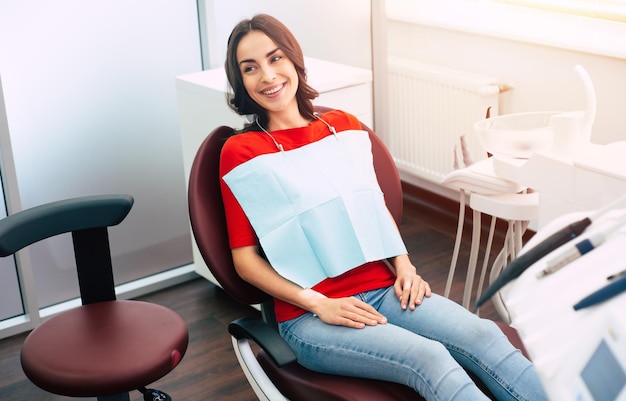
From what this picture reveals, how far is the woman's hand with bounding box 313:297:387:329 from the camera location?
65.1 inches

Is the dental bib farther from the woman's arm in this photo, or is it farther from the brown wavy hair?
the brown wavy hair

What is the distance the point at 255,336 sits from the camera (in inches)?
64.5

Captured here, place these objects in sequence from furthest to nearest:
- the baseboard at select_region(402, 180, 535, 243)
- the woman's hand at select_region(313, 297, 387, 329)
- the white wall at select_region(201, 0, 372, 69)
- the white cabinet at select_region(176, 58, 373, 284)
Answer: the baseboard at select_region(402, 180, 535, 243), the white wall at select_region(201, 0, 372, 69), the white cabinet at select_region(176, 58, 373, 284), the woman's hand at select_region(313, 297, 387, 329)

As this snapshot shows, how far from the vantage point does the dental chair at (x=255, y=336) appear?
1.58 meters

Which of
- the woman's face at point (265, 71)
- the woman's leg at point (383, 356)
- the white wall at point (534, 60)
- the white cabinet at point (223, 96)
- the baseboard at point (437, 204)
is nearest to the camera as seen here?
the woman's leg at point (383, 356)

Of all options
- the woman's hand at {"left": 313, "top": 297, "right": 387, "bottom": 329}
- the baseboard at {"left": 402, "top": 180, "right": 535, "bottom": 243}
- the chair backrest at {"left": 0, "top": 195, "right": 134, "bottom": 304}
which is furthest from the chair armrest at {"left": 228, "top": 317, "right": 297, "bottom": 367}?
the baseboard at {"left": 402, "top": 180, "right": 535, "bottom": 243}

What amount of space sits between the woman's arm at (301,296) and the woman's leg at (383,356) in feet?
0.07

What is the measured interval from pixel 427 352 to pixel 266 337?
0.31 metres

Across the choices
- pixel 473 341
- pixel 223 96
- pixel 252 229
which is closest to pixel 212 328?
pixel 223 96

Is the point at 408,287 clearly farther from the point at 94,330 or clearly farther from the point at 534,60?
the point at 534,60

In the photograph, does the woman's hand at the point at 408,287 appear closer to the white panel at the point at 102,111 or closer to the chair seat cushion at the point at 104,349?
the chair seat cushion at the point at 104,349

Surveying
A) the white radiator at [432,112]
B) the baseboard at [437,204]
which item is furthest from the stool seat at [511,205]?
the baseboard at [437,204]

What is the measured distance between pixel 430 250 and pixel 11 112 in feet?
5.25

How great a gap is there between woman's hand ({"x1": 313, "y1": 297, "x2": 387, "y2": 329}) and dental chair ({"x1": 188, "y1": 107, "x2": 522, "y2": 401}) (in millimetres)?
104
